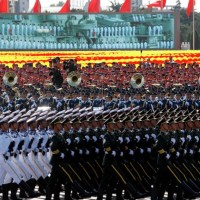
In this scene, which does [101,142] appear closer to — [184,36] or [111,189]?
[111,189]

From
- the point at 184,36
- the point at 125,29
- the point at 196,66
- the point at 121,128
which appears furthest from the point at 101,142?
the point at 184,36

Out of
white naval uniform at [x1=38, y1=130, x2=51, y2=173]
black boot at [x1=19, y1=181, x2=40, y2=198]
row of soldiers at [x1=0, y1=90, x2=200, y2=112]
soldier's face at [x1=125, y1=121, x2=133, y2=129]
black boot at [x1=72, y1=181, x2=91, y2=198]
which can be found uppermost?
soldier's face at [x1=125, y1=121, x2=133, y2=129]

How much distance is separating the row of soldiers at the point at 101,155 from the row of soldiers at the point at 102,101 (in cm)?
701

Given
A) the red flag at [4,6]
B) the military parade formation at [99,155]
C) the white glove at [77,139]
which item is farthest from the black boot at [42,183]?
the red flag at [4,6]

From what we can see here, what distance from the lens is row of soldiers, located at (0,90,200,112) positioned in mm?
32969

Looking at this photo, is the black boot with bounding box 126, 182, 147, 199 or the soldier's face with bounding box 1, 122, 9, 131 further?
the black boot with bounding box 126, 182, 147, 199

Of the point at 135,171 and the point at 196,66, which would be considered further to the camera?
the point at 196,66

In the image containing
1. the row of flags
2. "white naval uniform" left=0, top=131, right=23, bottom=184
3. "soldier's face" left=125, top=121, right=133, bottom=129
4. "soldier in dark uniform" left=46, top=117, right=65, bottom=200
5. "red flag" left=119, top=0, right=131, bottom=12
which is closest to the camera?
"soldier in dark uniform" left=46, top=117, right=65, bottom=200

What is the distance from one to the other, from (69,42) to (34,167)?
64929 millimetres

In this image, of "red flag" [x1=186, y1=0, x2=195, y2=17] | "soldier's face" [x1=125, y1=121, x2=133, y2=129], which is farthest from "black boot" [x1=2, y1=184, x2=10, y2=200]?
"red flag" [x1=186, y1=0, x2=195, y2=17]

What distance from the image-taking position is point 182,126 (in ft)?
80.5

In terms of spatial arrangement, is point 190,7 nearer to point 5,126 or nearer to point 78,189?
point 78,189

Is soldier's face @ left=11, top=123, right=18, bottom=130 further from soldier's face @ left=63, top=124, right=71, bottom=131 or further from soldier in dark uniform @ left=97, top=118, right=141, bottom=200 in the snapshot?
soldier in dark uniform @ left=97, top=118, right=141, bottom=200

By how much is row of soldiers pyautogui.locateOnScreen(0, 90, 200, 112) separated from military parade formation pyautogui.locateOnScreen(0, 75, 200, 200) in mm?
6904
